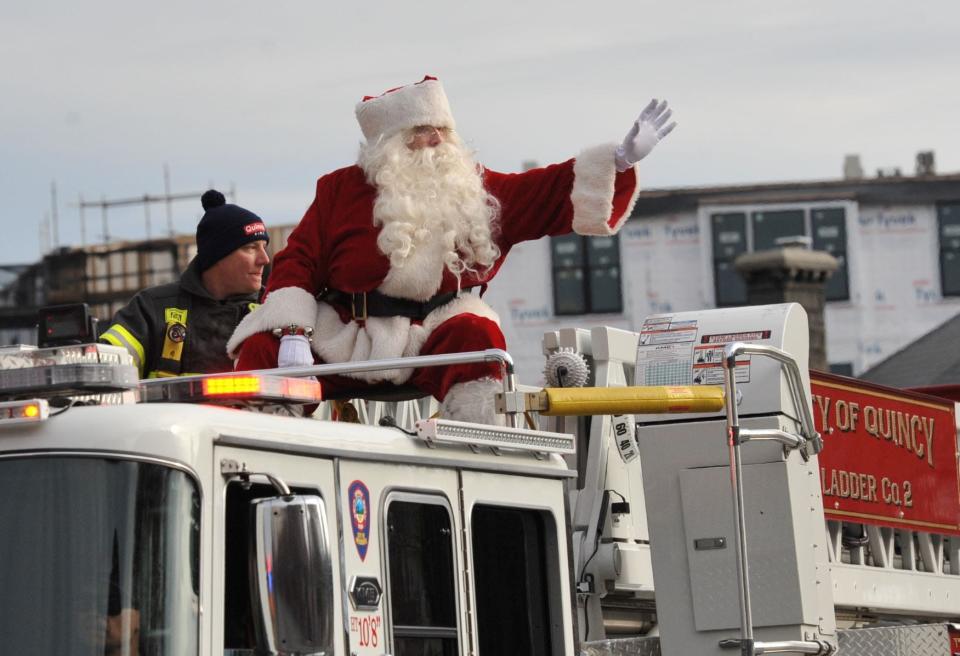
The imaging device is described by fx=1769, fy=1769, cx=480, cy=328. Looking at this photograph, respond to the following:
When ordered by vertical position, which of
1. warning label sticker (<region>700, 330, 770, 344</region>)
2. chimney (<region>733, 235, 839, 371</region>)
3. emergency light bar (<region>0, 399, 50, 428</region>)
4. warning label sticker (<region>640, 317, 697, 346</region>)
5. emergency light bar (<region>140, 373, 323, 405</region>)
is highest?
chimney (<region>733, 235, 839, 371</region>)

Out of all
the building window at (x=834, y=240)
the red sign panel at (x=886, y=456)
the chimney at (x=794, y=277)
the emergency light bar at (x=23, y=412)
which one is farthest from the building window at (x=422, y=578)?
the building window at (x=834, y=240)

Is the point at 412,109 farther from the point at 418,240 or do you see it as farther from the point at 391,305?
the point at 391,305

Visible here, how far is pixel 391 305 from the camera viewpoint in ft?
18.6

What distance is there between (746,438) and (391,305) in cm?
120

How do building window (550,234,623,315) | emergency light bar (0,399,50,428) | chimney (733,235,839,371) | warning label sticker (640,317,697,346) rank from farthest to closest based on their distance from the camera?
A: building window (550,234,623,315) < chimney (733,235,839,371) < warning label sticker (640,317,697,346) < emergency light bar (0,399,50,428)

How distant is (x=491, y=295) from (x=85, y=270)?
39.7 feet

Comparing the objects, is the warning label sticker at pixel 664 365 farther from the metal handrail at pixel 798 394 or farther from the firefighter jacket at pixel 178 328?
the firefighter jacket at pixel 178 328

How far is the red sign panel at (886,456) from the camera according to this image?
6.64 m

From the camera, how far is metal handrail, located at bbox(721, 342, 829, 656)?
201 inches

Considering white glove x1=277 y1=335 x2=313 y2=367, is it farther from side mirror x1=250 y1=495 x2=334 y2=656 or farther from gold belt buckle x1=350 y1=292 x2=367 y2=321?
side mirror x1=250 y1=495 x2=334 y2=656

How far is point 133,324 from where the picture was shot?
19.3 ft

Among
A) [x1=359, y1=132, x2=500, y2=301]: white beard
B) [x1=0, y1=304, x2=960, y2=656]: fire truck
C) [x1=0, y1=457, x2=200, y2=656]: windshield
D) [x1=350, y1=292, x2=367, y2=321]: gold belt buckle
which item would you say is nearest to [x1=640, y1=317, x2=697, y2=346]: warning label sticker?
[x1=0, y1=304, x2=960, y2=656]: fire truck

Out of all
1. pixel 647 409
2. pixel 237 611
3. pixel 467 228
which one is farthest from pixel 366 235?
pixel 237 611

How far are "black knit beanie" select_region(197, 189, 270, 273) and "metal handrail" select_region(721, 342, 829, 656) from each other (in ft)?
5.74
